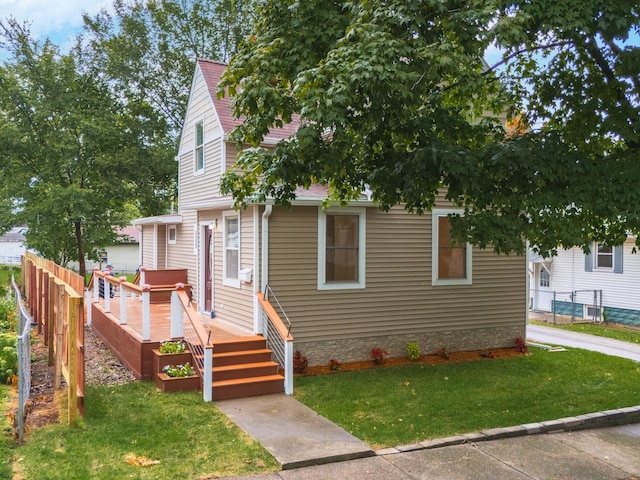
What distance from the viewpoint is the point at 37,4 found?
2466 centimetres

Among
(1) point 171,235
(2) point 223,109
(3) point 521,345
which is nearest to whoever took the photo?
(3) point 521,345

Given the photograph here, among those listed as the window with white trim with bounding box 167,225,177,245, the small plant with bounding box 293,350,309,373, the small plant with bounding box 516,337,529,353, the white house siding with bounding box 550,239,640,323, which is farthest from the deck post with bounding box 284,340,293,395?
the white house siding with bounding box 550,239,640,323

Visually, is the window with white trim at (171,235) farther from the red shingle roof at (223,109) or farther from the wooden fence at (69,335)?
the wooden fence at (69,335)

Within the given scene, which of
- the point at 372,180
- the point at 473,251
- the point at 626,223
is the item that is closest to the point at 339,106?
the point at 372,180

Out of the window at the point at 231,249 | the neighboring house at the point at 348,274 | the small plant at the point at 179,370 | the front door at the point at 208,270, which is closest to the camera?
the small plant at the point at 179,370

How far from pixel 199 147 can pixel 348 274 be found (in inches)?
231

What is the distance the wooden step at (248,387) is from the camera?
8.03 metres

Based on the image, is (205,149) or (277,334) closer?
(277,334)

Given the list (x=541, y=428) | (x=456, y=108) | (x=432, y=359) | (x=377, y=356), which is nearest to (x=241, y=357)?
(x=377, y=356)

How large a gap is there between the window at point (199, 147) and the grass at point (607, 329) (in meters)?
12.8

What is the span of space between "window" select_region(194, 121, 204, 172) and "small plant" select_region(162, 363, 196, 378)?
664 cm

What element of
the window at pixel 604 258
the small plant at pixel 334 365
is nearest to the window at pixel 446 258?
the small plant at pixel 334 365

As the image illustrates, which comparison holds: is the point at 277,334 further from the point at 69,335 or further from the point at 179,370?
the point at 69,335

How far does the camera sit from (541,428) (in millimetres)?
6812
